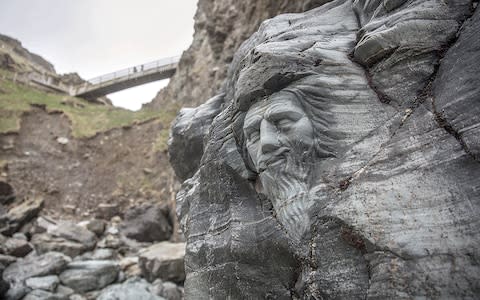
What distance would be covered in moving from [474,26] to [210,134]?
367 centimetres

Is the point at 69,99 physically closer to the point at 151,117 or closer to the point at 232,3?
the point at 151,117

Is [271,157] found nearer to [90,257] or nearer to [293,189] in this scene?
[293,189]

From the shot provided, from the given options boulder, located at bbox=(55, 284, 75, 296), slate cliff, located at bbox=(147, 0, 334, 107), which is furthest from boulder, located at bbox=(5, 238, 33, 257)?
slate cliff, located at bbox=(147, 0, 334, 107)

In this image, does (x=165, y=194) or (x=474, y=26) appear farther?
(x=165, y=194)

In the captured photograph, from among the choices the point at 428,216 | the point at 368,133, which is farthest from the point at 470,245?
the point at 368,133

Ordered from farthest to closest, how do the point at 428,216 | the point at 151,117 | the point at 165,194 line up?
the point at 151,117 < the point at 165,194 < the point at 428,216

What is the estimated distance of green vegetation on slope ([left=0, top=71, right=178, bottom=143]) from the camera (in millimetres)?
20141

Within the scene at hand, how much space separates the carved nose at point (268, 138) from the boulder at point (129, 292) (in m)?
7.67

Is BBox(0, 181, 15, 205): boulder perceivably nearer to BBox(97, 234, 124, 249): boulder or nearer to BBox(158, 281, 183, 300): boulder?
BBox(97, 234, 124, 249): boulder

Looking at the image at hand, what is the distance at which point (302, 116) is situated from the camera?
148 inches

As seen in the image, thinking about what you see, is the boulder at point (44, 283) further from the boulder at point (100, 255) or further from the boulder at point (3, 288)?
the boulder at point (100, 255)

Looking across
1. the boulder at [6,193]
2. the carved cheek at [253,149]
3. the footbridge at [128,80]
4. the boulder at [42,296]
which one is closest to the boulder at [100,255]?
the boulder at [42,296]

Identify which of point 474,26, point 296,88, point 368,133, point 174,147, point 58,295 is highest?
point 474,26

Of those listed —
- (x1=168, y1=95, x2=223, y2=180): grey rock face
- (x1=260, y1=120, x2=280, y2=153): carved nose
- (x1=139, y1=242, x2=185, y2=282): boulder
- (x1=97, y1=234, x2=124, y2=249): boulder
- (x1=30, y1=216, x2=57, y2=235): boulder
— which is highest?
(x1=260, y1=120, x2=280, y2=153): carved nose
